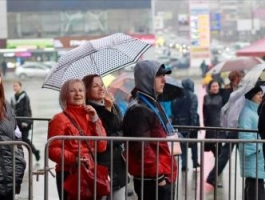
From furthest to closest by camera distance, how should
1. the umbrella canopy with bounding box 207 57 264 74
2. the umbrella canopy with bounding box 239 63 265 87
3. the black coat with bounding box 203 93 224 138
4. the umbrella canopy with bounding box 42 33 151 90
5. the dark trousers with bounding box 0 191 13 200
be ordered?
the umbrella canopy with bounding box 207 57 264 74, the black coat with bounding box 203 93 224 138, the umbrella canopy with bounding box 239 63 265 87, the umbrella canopy with bounding box 42 33 151 90, the dark trousers with bounding box 0 191 13 200

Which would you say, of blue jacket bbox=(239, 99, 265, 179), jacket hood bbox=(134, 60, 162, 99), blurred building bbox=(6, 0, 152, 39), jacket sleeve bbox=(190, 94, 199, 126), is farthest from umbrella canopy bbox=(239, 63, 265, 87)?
blurred building bbox=(6, 0, 152, 39)

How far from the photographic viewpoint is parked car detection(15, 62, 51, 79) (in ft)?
163

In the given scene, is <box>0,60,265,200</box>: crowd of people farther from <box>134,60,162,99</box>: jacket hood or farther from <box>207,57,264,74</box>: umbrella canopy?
<box>207,57,264,74</box>: umbrella canopy

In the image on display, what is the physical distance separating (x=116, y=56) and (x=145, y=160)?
7.19ft

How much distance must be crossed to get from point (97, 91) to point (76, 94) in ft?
1.25

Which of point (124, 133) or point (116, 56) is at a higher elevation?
point (116, 56)

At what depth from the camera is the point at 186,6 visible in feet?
179

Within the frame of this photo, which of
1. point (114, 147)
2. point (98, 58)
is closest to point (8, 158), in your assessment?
point (114, 147)

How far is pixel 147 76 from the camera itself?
6.67m

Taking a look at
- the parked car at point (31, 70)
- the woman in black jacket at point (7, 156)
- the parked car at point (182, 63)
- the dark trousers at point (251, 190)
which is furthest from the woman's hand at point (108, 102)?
the parked car at point (182, 63)

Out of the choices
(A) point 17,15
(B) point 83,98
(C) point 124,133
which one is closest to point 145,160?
(C) point 124,133

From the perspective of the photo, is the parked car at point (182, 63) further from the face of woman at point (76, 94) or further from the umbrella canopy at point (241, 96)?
the face of woman at point (76, 94)

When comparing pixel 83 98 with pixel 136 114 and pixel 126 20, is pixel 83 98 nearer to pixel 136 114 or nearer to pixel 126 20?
pixel 136 114

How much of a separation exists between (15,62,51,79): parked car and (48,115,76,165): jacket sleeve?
43039 mm
